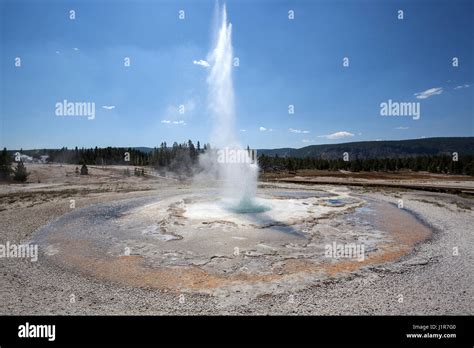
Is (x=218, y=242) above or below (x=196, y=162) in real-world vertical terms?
below

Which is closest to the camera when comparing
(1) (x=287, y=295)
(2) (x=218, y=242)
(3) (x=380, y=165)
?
(1) (x=287, y=295)

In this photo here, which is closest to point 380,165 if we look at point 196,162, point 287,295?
point 196,162

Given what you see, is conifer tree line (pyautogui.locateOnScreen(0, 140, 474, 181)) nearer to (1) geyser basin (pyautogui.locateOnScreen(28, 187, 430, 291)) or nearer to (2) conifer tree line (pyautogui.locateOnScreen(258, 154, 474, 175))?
(2) conifer tree line (pyautogui.locateOnScreen(258, 154, 474, 175))

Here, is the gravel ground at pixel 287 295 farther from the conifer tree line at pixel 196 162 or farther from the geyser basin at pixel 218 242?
the conifer tree line at pixel 196 162

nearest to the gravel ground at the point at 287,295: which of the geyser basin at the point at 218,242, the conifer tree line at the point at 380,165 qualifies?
the geyser basin at the point at 218,242

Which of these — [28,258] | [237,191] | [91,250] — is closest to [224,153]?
[237,191]

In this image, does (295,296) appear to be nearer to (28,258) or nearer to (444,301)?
(444,301)

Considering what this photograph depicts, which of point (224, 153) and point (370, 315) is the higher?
point (224, 153)

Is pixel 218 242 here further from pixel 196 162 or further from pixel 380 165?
pixel 380 165
